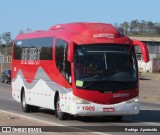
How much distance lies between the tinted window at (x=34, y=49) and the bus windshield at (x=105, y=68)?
258cm

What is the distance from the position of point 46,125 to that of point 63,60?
9.48 ft

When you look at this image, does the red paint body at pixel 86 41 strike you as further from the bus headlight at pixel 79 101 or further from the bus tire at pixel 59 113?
the bus tire at pixel 59 113

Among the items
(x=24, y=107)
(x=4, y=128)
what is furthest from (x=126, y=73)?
(x=24, y=107)

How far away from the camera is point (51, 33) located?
67.4ft

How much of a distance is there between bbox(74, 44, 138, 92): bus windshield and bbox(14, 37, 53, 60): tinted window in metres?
2.58

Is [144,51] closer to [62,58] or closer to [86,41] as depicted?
[86,41]

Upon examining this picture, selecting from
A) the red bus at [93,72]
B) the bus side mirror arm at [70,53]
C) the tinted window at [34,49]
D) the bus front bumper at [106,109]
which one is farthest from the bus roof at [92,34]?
the bus front bumper at [106,109]

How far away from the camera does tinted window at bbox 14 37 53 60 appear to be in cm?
2044

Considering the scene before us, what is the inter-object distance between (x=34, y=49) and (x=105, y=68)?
5.31m

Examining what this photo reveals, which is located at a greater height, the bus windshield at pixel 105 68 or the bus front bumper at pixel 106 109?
the bus windshield at pixel 105 68

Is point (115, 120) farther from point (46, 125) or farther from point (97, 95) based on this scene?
point (46, 125)

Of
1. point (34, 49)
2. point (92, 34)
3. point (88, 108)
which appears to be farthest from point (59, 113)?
point (34, 49)

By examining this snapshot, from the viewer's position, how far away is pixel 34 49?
22.2 meters

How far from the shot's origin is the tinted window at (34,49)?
20.4 metres
